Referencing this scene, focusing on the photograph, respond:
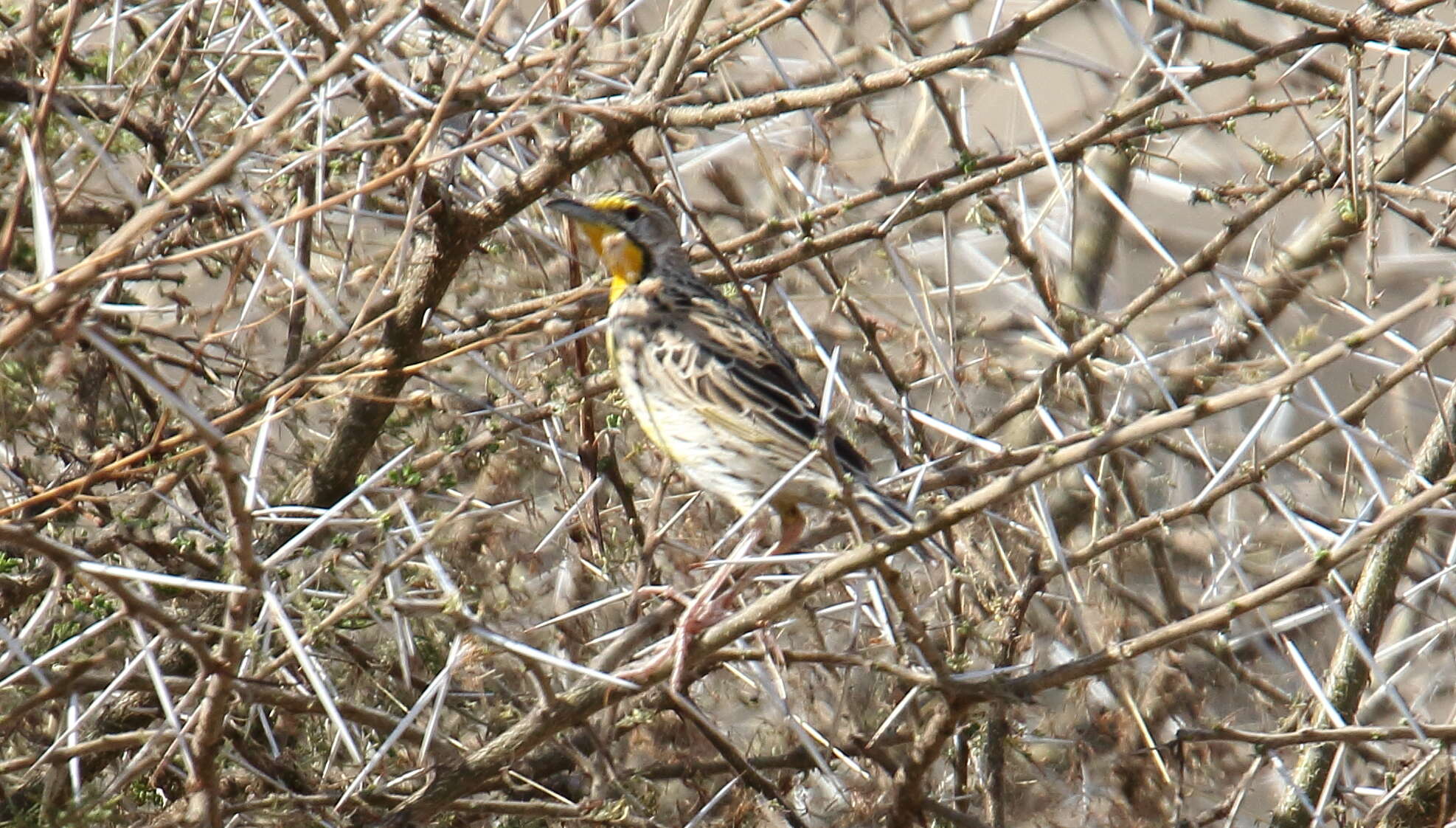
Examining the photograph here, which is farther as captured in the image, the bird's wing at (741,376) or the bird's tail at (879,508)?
the bird's wing at (741,376)

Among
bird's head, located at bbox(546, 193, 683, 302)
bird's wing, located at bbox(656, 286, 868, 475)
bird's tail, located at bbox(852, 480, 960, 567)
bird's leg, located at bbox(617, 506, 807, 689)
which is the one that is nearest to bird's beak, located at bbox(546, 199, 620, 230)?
bird's head, located at bbox(546, 193, 683, 302)

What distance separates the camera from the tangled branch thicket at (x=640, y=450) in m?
3.14

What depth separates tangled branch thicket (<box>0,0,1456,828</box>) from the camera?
3.14m

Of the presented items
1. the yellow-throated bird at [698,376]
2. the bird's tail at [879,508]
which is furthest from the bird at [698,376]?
the bird's tail at [879,508]

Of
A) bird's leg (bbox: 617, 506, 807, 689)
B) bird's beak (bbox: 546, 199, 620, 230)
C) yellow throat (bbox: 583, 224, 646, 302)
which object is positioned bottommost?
bird's leg (bbox: 617, 506, 807, 689)

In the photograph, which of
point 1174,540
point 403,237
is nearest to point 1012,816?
point 1174,540

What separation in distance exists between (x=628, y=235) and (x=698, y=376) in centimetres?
52

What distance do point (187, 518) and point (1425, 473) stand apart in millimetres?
3230

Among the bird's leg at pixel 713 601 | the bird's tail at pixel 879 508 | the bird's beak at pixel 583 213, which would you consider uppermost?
the bird's beak at pixel 583 213

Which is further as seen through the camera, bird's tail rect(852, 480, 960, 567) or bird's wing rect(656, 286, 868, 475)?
bird's wing rect(656, 286, 868, 475)

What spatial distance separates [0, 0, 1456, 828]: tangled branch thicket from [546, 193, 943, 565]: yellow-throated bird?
4.9 inches

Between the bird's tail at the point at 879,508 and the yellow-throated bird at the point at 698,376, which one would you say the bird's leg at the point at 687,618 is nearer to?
the yellow-throated bird at the point at 698,376

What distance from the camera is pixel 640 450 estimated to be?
4801 mm

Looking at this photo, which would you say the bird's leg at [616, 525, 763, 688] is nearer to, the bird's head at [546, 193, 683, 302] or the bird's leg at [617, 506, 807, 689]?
the bird's leg at [617, 506, 807, 689]
